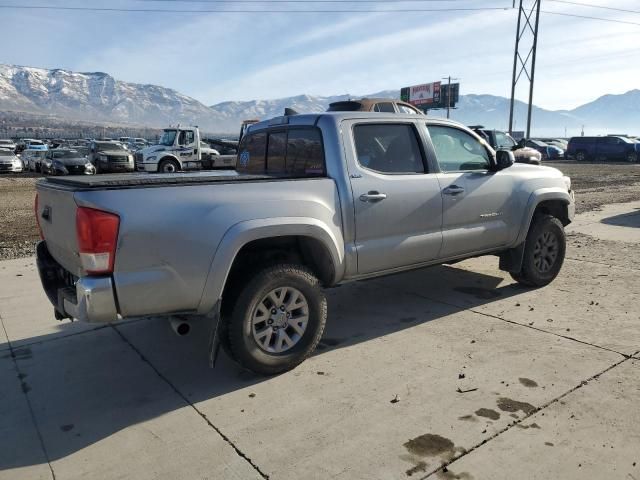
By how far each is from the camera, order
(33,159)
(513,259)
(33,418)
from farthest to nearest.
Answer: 1. (33,159)
2. (513,259)
3. (33,418)

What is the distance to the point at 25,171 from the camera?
97.9 feet

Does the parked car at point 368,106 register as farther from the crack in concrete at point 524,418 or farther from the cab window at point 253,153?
the crack in concrete at point 524,418

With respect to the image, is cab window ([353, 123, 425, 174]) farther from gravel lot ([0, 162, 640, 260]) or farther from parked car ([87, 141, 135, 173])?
parked car ([87, 141, 135, 173])

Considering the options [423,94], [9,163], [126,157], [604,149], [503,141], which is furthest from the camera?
[423,94]

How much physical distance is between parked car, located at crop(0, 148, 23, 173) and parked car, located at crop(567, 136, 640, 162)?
34011 mm

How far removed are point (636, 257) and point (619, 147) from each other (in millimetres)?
29889

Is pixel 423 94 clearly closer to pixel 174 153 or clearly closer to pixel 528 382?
pixel 174 153

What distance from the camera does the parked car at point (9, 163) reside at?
85.0 ft

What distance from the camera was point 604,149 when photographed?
3297 centimetres

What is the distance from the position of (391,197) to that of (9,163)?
27824 mm

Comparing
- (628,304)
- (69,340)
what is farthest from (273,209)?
(628,304)

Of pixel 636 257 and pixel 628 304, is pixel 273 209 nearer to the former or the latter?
pixel 628 304

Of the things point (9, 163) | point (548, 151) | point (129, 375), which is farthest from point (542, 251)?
point (548, 151)

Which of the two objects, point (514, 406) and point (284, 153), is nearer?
point (514, 406)
